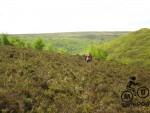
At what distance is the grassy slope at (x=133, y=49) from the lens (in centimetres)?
11015

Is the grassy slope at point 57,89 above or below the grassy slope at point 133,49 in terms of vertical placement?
above

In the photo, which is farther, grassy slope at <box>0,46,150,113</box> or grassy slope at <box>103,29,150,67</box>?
grassy slope at <box>103,29,150,67</box>

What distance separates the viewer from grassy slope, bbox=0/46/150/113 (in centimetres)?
1655

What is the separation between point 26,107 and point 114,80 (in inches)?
432

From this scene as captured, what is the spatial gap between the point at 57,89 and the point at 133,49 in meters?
112

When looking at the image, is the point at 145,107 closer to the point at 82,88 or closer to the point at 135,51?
the point at 82,88

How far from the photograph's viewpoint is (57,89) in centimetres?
2025

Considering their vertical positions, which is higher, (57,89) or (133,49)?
(57,89)

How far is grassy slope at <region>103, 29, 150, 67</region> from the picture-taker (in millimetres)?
110150

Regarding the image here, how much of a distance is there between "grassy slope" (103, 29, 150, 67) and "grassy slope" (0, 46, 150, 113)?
7821 cm

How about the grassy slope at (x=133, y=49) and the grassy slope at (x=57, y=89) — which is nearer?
the grassy slope at (x=57, y=89)

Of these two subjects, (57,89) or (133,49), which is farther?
(133,49)

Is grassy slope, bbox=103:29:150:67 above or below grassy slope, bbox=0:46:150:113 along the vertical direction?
below

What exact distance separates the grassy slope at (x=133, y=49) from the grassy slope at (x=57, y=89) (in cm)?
7821
